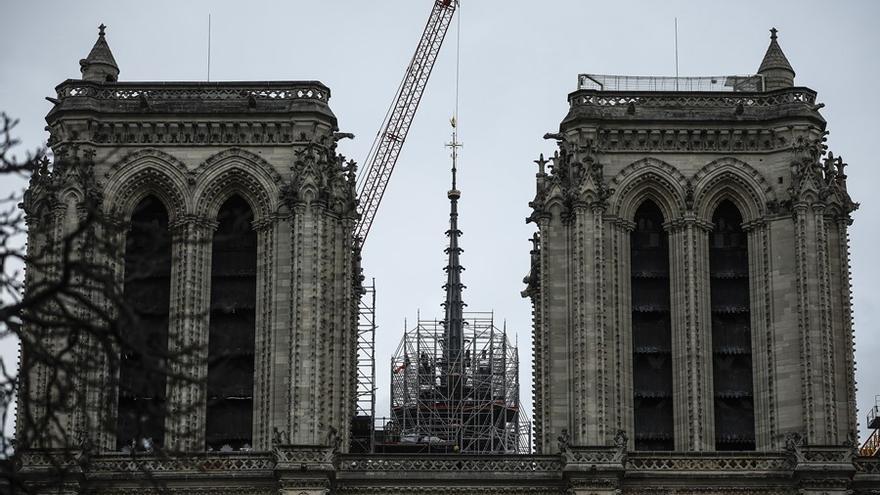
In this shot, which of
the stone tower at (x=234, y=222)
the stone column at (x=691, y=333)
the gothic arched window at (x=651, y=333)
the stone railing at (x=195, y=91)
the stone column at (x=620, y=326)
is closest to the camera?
the stone tower at (x=234, y=222)

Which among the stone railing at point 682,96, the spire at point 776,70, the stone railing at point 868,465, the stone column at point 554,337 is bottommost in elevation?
the stone railing at point 868,465

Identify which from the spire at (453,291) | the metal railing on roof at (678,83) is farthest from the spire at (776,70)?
the spire at (453,291)

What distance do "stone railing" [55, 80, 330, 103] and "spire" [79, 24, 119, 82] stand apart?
81 cm

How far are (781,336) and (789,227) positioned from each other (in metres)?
3.13

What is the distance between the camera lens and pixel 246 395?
55312mm

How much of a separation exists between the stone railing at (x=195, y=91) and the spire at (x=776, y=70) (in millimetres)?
12829

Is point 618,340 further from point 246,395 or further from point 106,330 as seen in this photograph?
point 106,330

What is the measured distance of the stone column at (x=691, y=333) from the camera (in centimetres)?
5497

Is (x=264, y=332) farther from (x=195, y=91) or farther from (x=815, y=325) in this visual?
(x=815, y=325)

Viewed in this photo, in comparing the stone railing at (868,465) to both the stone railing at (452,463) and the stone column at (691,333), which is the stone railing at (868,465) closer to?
the stone column at (691,333)

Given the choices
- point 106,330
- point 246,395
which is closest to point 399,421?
point 246,395

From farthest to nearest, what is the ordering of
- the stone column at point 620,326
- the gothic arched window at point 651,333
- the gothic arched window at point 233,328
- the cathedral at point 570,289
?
the gothic arched window at point 651,333
the gothic arched window at point 233,328
the stone column at point 620,326
the cathedral at point 570,289

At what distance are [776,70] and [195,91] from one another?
1687 cm

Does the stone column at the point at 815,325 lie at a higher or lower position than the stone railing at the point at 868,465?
higher
